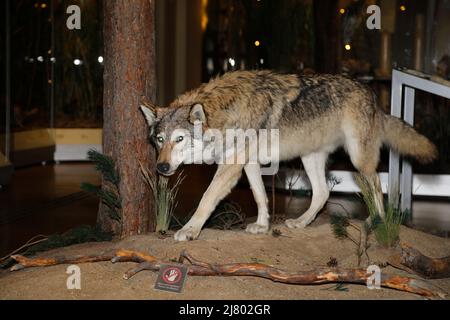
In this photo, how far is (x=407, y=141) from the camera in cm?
489

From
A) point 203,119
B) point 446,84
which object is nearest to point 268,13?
point 446,84

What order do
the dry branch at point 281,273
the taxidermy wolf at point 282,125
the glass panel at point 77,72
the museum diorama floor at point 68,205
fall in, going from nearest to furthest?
1. the dry branch at point 281,273
2. the taxidermy wolf at point 282,125
3. the museum diorama floor at point 68,205
4. the glass panel at point 77,72

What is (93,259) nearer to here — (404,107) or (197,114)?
(197,114)

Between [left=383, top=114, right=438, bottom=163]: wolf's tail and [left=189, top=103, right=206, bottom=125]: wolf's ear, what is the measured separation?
1544 millimetres

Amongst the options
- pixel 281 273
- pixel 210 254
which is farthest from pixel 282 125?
pixel 281 273

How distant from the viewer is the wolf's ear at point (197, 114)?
13.1 ft

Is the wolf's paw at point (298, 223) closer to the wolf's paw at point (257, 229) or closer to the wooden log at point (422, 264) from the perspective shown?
the wolf's paw at point (257, 229)

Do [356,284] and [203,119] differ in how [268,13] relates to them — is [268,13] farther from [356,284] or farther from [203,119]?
[356,284]

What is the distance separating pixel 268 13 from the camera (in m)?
8.65

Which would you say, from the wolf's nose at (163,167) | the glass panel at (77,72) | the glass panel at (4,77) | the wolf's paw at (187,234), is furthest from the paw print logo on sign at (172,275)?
the glass panel at (77,72)

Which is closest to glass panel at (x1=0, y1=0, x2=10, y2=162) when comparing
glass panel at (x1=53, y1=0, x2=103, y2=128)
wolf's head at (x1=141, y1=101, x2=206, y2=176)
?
glass panel at (x1=53, y1=0, x2=103, y2=128)

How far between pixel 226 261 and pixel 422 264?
1.11 meters

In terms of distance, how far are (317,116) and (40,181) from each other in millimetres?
4816

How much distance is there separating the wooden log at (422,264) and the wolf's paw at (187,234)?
3.92 feet
